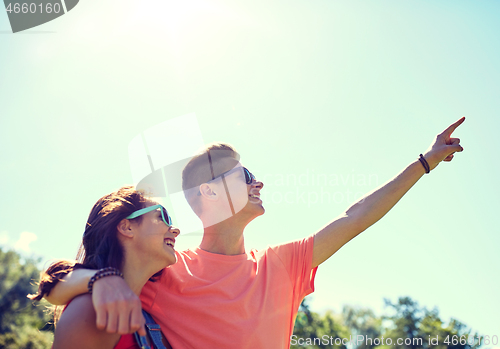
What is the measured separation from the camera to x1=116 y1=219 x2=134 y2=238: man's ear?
2718 mm

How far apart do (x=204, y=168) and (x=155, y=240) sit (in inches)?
50.0

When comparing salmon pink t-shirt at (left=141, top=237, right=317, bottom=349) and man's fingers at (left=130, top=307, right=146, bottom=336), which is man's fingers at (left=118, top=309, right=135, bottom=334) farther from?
salmon pink t-shirt at (left=141, top=237, right=317, bottom=349)

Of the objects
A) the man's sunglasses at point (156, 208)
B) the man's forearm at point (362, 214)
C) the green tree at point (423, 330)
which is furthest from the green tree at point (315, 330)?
the man's sunglasses at point (156, 208)

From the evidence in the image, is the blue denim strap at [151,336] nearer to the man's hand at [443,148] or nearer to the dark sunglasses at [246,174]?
the dark sunglasses at [246,174]

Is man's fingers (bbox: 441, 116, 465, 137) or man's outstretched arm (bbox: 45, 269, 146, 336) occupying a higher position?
man's fingers (bbox: 441, 116, 465, 137)

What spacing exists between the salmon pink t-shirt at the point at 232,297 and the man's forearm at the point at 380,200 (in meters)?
0.45

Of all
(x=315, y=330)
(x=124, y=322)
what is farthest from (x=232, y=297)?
(x=315, y=330)

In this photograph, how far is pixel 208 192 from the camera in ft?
12.2

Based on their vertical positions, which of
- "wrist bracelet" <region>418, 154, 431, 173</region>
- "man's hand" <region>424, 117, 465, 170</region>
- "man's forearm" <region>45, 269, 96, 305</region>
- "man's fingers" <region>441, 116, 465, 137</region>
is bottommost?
"man's forearm" <region>45, 269, 96, 305</region>

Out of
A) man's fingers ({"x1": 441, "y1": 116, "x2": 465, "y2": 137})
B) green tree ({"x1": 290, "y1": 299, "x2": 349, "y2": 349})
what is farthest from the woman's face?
green tree ({"x1": 290, "y1": 299, "x2": 349, "y2": 349})

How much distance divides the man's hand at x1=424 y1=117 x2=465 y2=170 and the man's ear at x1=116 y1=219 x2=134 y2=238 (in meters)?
2.56

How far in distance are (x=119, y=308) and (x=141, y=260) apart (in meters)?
0.90

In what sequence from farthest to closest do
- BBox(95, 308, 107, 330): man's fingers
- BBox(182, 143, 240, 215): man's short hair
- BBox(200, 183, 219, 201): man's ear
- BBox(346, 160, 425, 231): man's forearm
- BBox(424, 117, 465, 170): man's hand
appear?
BBox(182, 143, 240, 215): man's short hair → BBox(200, 183, 219, 201): man's ear → BBox(424, 117, 465, 170): man's hand → BBox(346, 160, 425, 231): man's forearm → BBox(95, 308, 107, 330): man's fingers

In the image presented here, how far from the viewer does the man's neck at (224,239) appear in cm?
333
